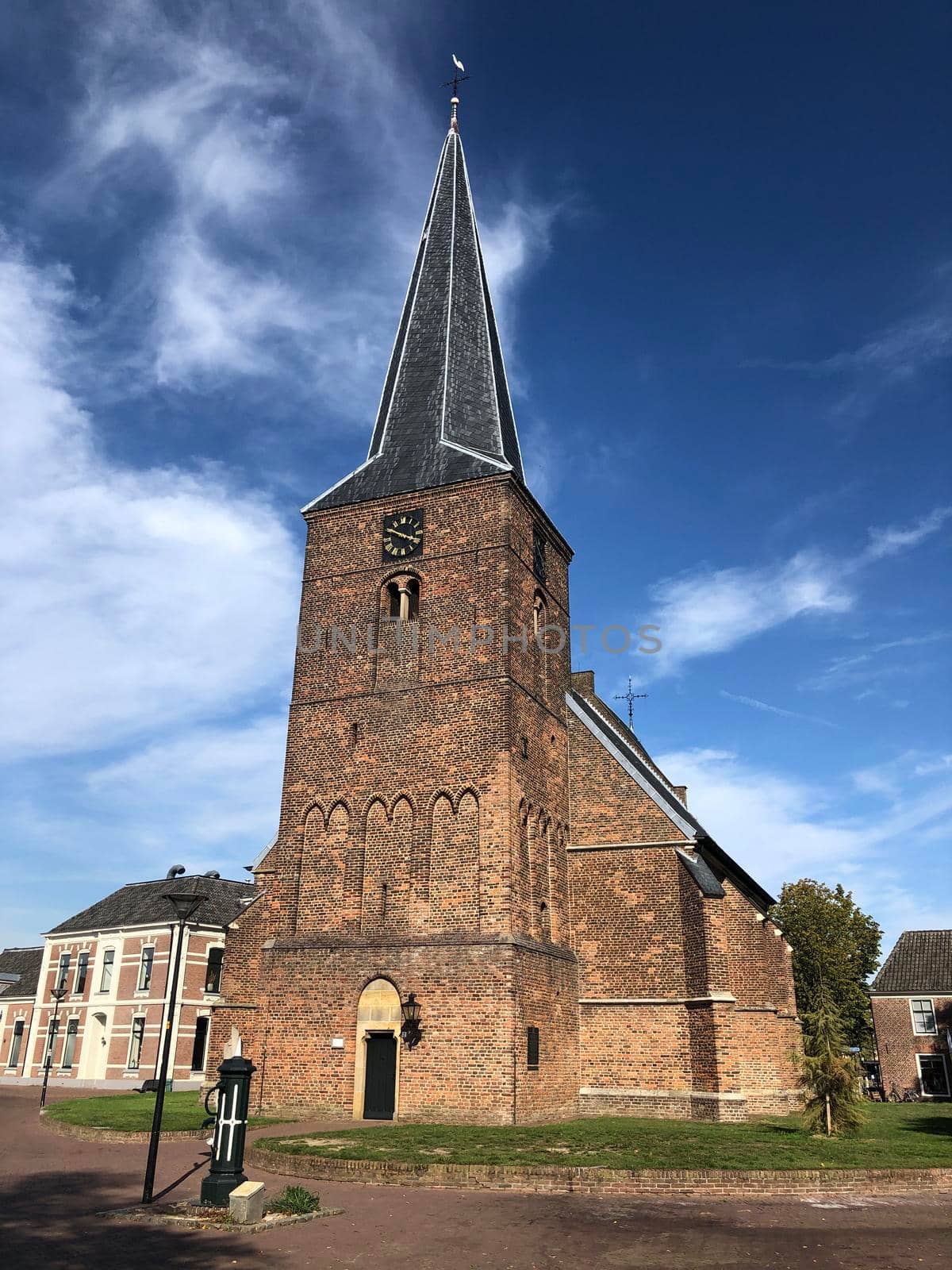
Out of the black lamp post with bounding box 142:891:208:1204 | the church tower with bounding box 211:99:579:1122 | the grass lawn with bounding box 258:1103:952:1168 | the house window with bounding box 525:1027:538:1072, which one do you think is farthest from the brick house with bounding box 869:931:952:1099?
the black lamp post with bounding box 142:891:208:1204

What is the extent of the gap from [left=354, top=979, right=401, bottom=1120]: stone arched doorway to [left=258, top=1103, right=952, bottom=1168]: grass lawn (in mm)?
1807

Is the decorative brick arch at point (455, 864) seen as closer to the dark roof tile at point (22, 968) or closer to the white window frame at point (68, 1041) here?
the white window frame at point (68, 1041)

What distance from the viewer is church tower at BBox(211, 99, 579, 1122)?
20.3 m

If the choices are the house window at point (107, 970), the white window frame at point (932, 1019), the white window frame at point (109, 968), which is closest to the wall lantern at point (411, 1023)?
the white window frame at point (109, 968)

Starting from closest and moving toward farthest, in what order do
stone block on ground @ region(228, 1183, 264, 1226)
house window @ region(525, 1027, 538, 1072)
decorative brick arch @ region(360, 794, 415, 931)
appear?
stone block on ground @ region(228, 1183, 264, 1226)
house window @ region(525, 1027, 538, 1072)
decorative brick arch @ region(360, 794, 415, 931)

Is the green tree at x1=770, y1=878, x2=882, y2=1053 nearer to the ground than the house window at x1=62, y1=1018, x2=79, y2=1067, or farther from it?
farther from it

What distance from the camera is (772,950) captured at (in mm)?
28609

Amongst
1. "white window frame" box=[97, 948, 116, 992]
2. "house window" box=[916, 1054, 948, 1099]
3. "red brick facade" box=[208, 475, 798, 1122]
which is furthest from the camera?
"house window" box=[916, 1054, 948, 1099]

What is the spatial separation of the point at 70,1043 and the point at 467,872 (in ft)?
103

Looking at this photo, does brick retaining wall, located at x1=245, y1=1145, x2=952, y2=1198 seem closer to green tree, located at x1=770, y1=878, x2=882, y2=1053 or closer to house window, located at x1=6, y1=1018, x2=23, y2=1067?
green tree, located at x1=770, y1=878, x2=882, y2=1053

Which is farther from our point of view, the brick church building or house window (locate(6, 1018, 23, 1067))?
house window (locate(6, 1018, 23, 1067))

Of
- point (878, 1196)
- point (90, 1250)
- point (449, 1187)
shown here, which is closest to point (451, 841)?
point (449, 1187)

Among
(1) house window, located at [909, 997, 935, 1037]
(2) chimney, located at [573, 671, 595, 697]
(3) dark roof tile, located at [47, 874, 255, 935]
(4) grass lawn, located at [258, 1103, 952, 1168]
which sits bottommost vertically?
(4) grass lawn, located at [258, 1103, 952, 1168]

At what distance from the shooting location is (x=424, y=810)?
2209cm
